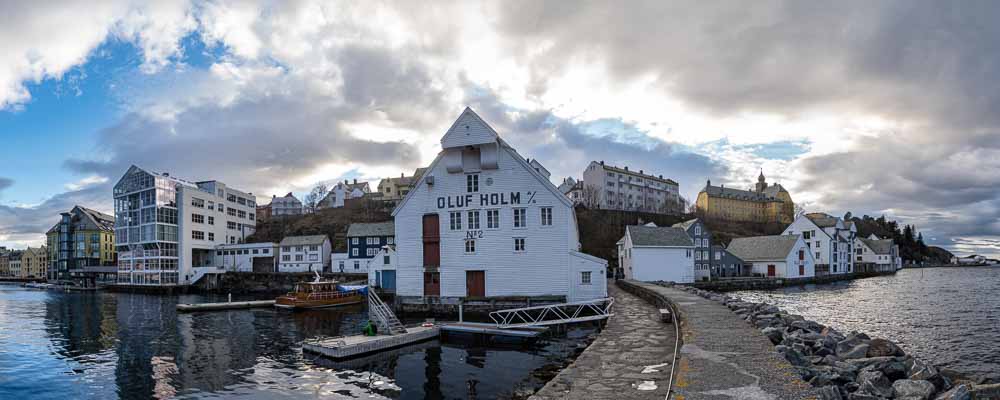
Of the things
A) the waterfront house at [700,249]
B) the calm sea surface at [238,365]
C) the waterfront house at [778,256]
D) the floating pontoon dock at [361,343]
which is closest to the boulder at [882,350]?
the calm sea surface at [238,365]

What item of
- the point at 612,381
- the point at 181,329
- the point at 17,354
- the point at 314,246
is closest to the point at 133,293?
the point at 314,246

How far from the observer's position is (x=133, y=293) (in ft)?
252

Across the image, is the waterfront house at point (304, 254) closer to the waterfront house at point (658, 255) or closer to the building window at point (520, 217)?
the waterfront house at point (658, 255)

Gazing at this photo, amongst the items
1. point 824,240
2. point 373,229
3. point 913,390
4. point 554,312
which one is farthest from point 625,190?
point 913,390

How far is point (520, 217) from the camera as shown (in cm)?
3572

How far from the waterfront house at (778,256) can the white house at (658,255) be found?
2398cm

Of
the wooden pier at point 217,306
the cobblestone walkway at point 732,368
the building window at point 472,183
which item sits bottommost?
the wooden pier at point 217,306

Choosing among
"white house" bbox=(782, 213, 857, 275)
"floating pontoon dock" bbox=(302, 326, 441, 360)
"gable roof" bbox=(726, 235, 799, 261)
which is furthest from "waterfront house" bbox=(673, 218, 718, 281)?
"floating pontoon dock" bbox=(302, 326, 441, 360)

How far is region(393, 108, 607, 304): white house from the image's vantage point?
35.2 metres

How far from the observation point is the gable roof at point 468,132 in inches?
1384

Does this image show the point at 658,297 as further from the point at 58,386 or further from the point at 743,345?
the point at 58,386

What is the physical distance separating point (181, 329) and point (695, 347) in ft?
109

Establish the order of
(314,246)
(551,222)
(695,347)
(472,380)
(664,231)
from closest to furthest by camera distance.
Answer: (695,347) < (472,380) < (551,222) < (664,231) < (314,246)

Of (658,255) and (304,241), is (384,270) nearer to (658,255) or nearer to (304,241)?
(658,255)
